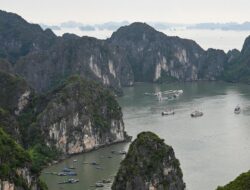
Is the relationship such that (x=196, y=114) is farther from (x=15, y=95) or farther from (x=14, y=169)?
(x=14, y=169)

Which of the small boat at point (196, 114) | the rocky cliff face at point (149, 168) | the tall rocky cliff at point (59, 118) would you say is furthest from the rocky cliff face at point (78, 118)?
the rocky cliff face at point (149, 168)

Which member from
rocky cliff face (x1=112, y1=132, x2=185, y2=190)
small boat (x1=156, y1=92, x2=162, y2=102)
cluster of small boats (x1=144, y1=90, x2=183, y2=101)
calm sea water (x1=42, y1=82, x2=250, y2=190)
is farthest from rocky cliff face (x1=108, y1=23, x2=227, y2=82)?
rocky cliff face (x1=112, y1=132, x2=185, y2=190)

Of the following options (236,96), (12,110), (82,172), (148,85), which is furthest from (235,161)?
(148,85)

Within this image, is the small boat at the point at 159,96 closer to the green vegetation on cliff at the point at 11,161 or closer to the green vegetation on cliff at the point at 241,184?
the green vegetation on cliff at the point at 11,161

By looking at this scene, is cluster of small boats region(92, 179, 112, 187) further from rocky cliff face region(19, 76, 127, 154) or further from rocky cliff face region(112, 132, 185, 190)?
rocky cliff face region(19, 76, 127, 154)

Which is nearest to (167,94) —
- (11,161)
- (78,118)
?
(78,118)

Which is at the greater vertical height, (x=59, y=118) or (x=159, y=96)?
(x=59, y=118)
